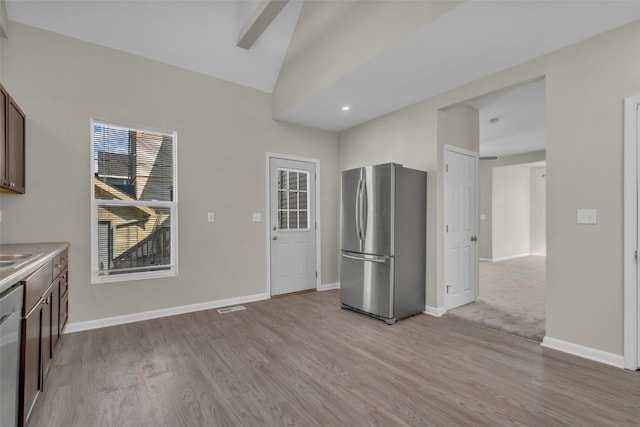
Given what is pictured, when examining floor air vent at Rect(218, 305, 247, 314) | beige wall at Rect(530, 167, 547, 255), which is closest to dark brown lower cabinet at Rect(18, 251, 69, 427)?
floor air vent at Rect(218, 305, 247, 314)

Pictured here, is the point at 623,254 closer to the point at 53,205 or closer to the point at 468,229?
the point at 468,229

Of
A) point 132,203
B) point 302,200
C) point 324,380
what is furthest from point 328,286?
point 132,203

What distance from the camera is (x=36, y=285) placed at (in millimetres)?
1799

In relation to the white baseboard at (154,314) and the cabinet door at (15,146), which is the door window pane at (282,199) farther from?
the cabinet door at (15,146)

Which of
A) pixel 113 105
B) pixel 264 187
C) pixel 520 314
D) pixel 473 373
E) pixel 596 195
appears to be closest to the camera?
pixel 473 373

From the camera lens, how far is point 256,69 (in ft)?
13.7

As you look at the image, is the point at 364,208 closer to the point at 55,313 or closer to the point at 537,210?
the point at 55,313

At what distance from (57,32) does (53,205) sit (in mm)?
1735

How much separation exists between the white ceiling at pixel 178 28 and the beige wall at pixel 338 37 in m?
0.26

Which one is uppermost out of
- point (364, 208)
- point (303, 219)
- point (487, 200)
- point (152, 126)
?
point (152, 126)

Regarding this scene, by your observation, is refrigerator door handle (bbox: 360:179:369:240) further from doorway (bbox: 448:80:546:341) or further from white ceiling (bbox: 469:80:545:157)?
white ceiling (bbox: 469:80:545:157)

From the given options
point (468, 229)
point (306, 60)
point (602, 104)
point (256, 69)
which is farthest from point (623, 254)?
point (256, 69)

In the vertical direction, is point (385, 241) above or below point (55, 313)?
above

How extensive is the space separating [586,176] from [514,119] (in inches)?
113
